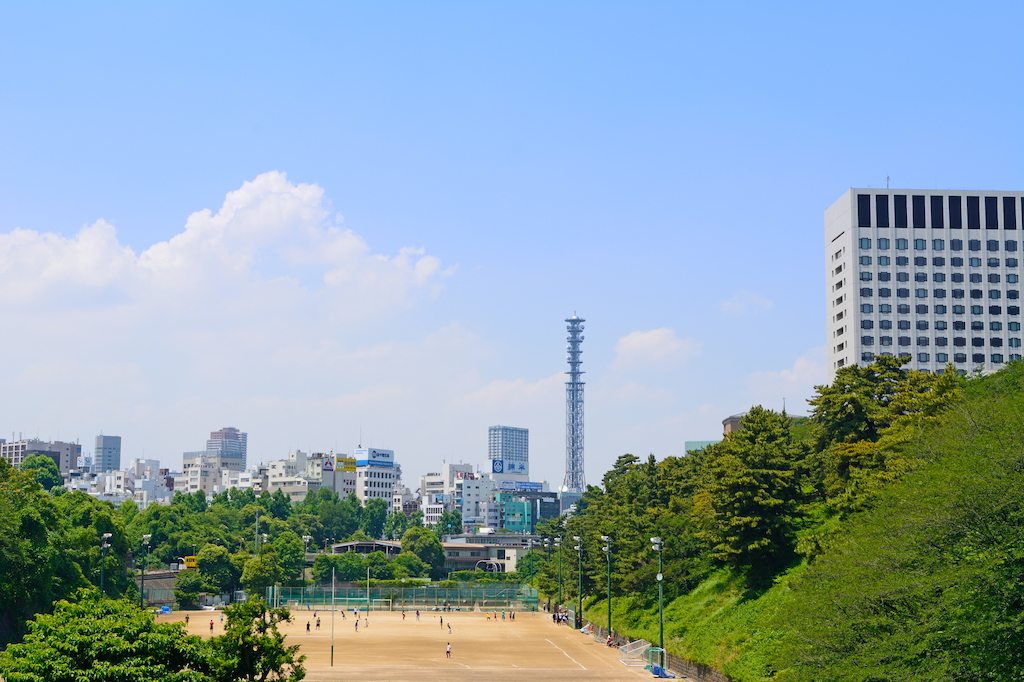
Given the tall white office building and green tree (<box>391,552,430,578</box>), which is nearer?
the tall white office building

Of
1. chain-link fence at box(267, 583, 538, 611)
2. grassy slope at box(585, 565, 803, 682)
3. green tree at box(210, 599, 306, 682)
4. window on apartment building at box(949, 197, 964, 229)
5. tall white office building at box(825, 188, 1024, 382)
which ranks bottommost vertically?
chain-link fence at box(267, 583, 538, 611)

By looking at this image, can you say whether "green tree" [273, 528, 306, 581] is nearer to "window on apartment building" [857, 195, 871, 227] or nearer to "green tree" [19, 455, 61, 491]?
"green tree" [19, 455, 61, 491]

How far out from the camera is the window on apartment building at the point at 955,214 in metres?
130

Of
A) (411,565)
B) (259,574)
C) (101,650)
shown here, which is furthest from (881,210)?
(101,650)

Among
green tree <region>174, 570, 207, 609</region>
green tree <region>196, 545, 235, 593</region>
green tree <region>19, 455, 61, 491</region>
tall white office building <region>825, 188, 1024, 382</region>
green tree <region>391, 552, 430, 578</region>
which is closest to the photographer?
green tree <region>174, 570, 207, 609</region>

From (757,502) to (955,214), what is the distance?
88.7 m

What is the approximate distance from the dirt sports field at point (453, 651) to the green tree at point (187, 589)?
7914mm

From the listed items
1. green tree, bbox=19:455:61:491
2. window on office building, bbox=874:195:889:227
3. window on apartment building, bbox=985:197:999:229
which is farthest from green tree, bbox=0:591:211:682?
green tree, bbox=19:455:61:491

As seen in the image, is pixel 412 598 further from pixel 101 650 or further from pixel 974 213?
pixel 101 650

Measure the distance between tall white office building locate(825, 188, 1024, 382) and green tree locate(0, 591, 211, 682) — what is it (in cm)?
11574

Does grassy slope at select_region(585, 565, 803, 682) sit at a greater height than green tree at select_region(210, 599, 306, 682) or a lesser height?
lesser

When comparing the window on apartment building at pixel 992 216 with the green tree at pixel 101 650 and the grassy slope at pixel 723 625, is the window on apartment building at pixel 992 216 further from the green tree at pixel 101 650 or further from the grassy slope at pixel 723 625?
the green tree at pixel 101 650

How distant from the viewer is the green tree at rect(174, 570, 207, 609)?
11444cm

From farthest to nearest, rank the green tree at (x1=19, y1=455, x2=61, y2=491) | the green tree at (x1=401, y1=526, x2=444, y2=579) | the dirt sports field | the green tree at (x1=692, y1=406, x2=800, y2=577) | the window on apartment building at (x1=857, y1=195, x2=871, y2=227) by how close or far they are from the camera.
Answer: the green tree at (x1=19, y1=455, x2=61, y2=491), the green tree at (x1=401, y1=526, x2=444, y2=579), the window on apartment building at (x1=857, y1=195, x2=871, y2=227), the green tree at (x1=692, y1=406, x2=800, y2=577), the dirt sports field
